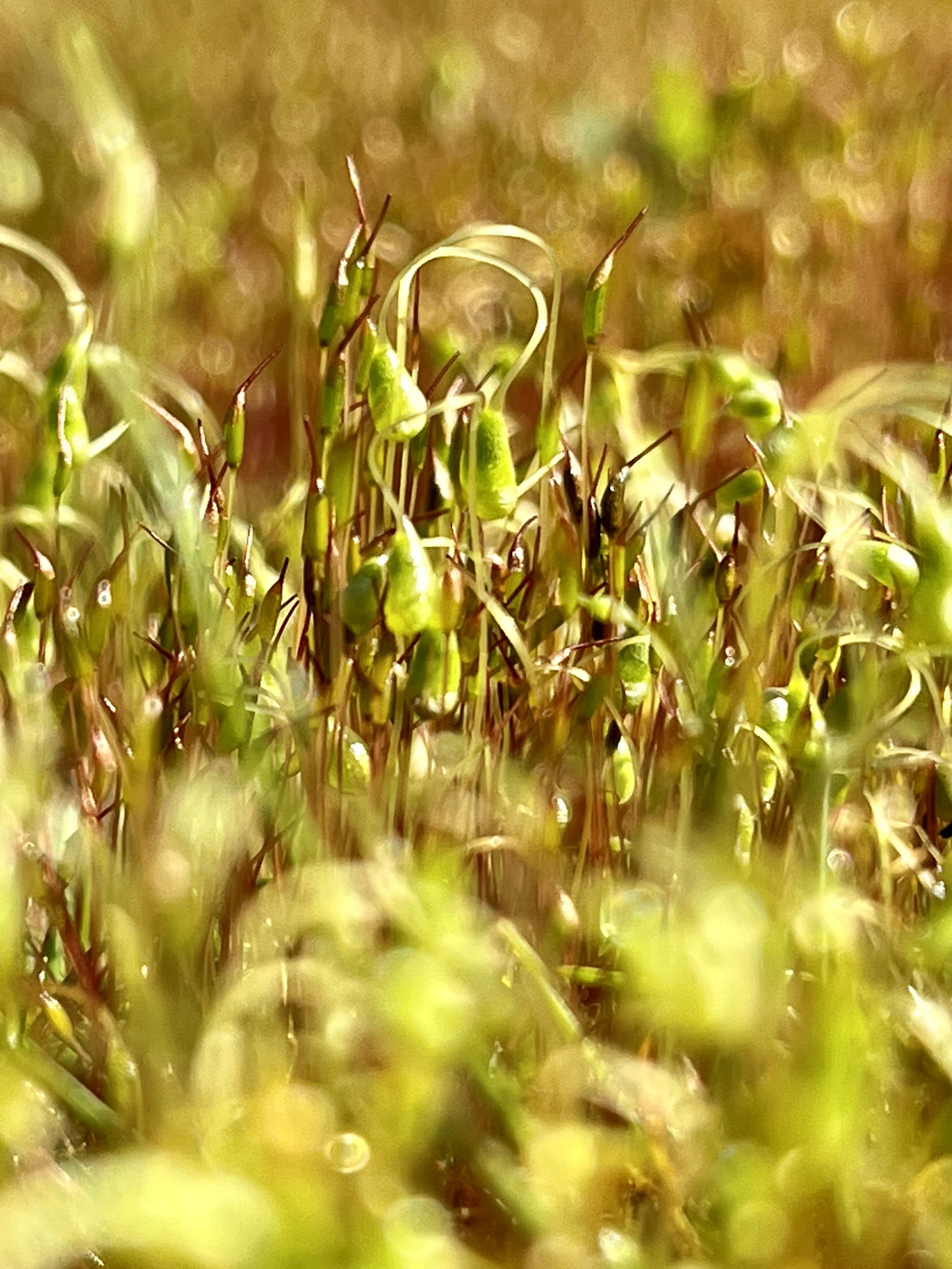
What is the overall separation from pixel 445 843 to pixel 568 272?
1.36 m

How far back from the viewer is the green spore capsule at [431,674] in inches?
38.8

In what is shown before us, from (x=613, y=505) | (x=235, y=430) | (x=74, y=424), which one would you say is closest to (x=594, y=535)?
(x=613, y=505)

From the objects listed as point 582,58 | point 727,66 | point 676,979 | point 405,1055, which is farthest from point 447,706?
point 582,58

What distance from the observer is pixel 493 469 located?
3.29 ft

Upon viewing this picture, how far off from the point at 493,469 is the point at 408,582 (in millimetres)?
134

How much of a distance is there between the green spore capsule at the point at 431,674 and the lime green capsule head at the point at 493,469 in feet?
0.30

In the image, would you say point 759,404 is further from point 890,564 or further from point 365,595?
point 365,595

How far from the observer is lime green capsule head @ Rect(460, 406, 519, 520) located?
995mm

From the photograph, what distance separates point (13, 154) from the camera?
2.65m

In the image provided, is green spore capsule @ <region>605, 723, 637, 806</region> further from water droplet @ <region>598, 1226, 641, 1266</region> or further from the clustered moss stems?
water droplet @ <region>598, 1226, 641, 1266</region>

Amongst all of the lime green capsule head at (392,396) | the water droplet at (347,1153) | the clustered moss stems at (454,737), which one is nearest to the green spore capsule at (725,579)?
the clustered moss stems at (454,737)

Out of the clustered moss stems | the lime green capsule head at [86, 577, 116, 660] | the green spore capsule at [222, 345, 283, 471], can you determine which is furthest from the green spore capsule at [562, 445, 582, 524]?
the lime green capsule head at [86, 577, 116, 660]

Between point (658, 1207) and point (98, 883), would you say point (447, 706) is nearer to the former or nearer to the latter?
point (98, 883)

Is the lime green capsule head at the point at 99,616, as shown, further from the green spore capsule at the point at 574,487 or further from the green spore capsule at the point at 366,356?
the green spore capsule at the point at 574,487
